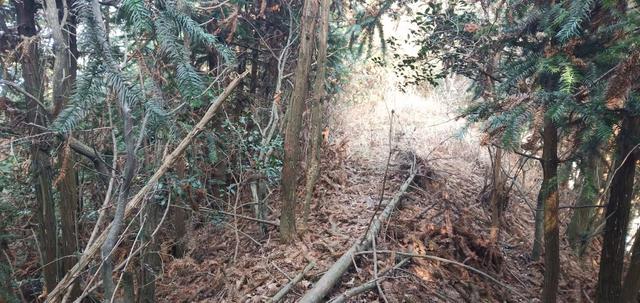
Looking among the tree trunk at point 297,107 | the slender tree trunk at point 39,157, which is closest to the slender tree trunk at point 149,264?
the slender tree trunk at point 39,157

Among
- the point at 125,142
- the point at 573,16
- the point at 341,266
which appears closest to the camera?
the point at 125,142

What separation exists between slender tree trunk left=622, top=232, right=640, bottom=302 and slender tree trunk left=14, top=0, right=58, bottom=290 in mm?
6046

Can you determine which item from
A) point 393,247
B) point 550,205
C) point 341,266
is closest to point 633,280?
point 550,205

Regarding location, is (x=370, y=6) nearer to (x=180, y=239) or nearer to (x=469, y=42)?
(x=469, y=42)

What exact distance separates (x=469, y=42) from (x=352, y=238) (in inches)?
135

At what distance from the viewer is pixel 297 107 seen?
5.32m

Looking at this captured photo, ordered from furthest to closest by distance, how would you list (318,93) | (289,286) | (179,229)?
1. (179,229)
2. (318,93)
3. (289,286)

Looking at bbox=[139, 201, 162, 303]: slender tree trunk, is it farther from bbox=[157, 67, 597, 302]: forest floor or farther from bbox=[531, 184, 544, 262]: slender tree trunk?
bbox=[531, 184, 544, 262]: slender tree trunk

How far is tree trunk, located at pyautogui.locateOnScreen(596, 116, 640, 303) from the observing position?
396 cm

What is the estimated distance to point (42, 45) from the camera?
5.05 meters

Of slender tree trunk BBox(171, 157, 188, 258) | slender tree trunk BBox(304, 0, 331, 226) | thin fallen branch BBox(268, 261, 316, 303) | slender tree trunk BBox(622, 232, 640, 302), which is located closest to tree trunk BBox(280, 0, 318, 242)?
slender tree trunk BBox(304, 0, 331, 226)

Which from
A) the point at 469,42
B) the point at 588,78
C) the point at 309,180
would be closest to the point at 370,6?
the point at 469,42

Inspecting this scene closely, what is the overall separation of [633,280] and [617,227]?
1.81 feet

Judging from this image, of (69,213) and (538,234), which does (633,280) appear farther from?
(69,213)
